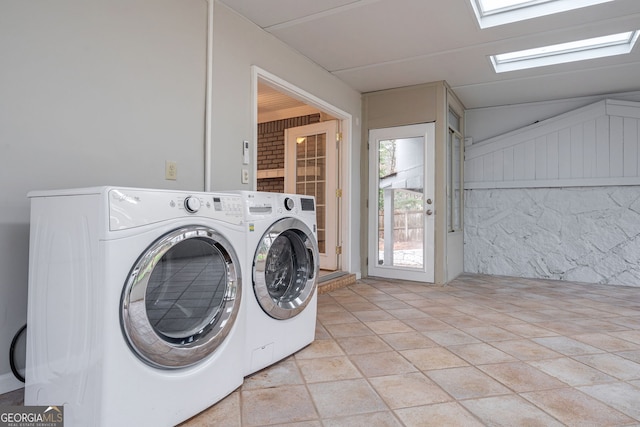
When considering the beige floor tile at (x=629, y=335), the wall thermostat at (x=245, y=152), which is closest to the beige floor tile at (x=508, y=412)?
the beige floor tile at (x=629, y=335)

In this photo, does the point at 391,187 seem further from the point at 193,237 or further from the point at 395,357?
the point at 193,237

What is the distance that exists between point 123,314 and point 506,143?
16.7 feet

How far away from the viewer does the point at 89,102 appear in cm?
186

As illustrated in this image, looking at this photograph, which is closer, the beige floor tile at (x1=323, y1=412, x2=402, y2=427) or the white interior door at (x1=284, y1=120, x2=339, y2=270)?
the beige floor tile at (x1=323, y1=412, x2=402, y2=427)

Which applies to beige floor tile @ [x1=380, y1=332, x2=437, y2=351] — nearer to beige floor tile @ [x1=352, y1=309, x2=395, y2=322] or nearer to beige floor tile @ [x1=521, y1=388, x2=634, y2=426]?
beige floor tile @ [x1=352, y1=309, x2=395, y2=322]

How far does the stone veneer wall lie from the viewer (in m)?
4.40

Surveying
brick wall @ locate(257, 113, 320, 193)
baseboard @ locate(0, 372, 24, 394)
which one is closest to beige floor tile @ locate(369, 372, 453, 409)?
baseboard @ locate(0, 372, 24, 394)

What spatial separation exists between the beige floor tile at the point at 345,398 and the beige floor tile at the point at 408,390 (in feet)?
0.16

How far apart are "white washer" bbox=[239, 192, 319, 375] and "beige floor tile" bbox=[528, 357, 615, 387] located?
131 cm

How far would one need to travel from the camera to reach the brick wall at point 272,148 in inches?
236

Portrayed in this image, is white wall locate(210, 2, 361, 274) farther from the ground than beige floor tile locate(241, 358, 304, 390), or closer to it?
farther from the ground

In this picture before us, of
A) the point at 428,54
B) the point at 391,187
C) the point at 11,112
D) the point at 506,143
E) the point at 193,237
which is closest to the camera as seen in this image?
the point at 193,237

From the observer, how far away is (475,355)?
2.15 m

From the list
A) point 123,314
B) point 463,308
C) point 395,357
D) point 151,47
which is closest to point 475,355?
point 395,357
